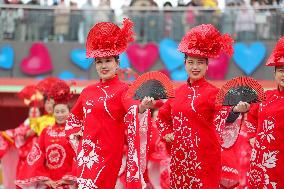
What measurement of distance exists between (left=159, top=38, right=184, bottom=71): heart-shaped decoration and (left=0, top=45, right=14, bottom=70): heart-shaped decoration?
2.53 m

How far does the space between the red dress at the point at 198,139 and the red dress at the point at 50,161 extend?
1.59 m

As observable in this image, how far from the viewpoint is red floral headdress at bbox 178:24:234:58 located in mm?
Result: 6984

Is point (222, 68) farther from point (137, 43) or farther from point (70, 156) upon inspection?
point (70, 156)

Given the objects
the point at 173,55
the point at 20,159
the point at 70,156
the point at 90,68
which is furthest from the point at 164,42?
the point at 70,156

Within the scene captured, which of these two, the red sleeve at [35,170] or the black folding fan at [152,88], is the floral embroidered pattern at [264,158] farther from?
the red sleeve at [35,170]

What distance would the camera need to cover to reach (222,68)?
1448cm

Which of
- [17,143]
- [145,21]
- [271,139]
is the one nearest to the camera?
[271,139]

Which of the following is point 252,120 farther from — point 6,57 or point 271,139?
point 6,57

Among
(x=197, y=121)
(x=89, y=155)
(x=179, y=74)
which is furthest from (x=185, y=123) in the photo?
(x=179, y=74)

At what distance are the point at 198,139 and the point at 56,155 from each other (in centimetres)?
191

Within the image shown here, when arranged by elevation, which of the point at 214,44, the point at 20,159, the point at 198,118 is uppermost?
the point at 214,44

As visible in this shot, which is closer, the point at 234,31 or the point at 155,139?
the point at 155,139

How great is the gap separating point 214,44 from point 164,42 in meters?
7.79

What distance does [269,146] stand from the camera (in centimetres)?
681
